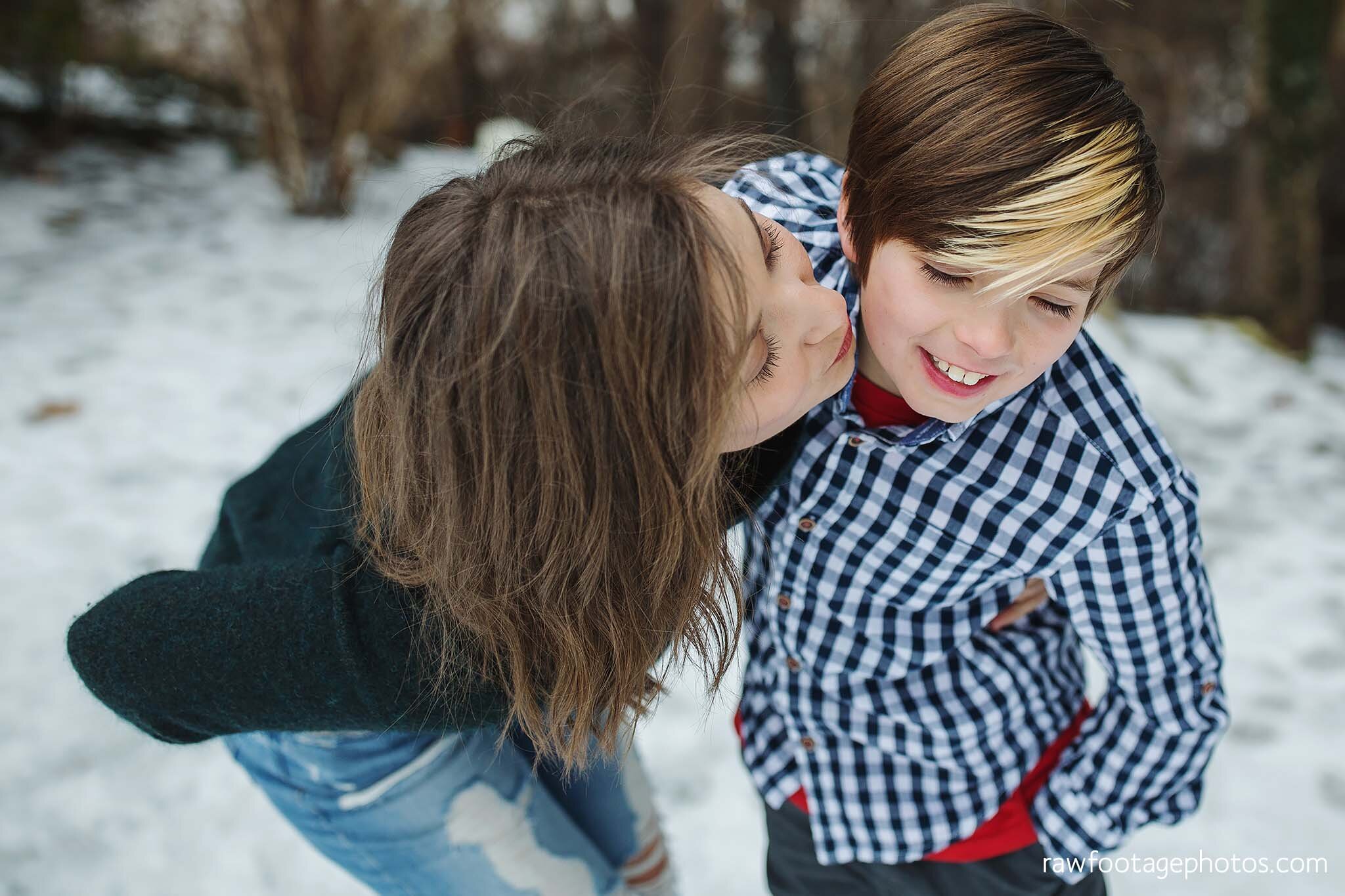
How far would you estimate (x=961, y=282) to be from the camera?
39.9 inches

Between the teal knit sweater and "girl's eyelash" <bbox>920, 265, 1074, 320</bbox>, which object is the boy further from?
the teal knit sweater

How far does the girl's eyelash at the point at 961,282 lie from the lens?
99 cm

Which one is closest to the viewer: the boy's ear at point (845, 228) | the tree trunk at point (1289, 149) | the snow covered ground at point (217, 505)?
the boy's ear at point (845, 228)

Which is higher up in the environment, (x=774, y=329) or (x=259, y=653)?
(x=774, y=329)

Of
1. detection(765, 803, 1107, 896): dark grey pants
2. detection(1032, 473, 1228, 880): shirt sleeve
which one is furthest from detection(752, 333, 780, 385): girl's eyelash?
detection(765, 803, 1107, 896): dark grey pants

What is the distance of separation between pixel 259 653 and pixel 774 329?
695mm

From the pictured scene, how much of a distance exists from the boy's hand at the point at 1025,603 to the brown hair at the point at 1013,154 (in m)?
0.40

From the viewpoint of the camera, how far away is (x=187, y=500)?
2984 mm

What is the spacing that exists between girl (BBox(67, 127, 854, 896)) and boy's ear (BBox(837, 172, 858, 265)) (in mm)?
143

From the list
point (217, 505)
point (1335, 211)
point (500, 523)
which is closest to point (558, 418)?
point (500, 523)

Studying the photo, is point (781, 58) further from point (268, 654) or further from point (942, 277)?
point (268, 654)

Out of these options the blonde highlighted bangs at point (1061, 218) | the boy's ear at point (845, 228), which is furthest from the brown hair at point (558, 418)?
the blonde highlighted bangs at point (1061, 218)

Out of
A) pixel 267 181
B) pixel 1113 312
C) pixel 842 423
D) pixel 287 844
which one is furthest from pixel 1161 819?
pixel 267 181

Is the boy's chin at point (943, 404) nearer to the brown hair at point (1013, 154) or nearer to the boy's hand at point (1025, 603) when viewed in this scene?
the brown hair at point (1013, 154)
